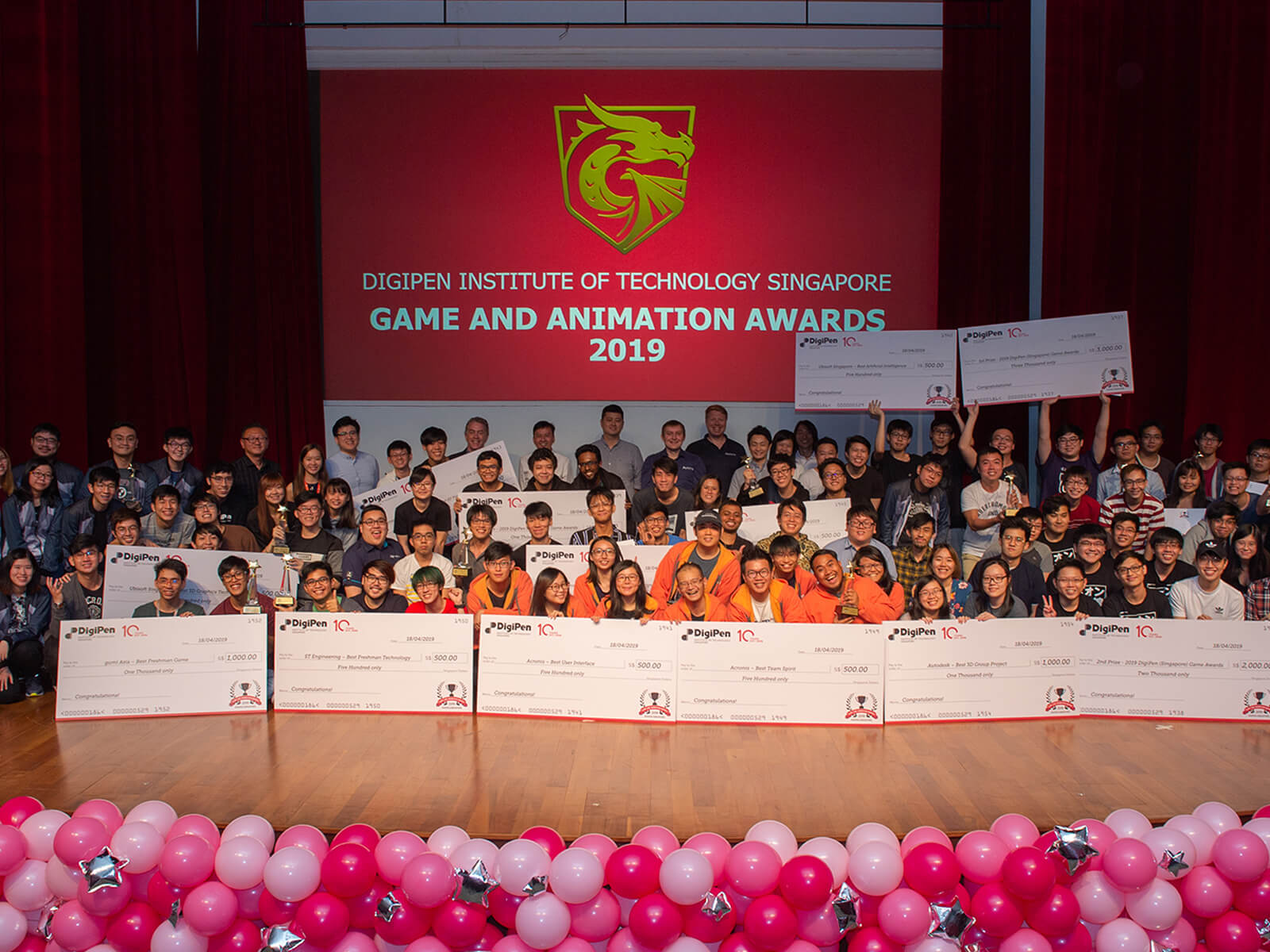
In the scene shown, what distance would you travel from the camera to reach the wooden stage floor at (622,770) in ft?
12.3

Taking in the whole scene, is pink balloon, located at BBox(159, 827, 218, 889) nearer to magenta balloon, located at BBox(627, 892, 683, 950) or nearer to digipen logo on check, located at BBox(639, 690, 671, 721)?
magenta balloon, located at BBox(627, 892, 683, 950)

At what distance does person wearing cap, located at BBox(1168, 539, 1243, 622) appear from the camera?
16.1ft

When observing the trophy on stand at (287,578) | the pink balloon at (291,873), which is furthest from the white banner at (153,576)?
the pink balloon at (291,873)

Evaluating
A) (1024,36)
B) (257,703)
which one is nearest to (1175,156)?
(1024,36)

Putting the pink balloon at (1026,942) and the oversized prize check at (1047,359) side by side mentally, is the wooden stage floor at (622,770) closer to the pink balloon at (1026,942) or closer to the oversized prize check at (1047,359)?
the pink balloon at (1026,942)

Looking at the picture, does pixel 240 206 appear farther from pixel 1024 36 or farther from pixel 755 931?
pixel 755 931

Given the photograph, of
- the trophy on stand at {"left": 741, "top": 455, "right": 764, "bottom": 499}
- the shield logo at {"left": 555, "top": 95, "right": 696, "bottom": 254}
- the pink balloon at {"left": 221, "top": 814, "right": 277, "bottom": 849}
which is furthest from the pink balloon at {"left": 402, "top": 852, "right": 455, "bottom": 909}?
the shield logo at {"left": 555, "top": 95, "right": 696, "bottom": 254}

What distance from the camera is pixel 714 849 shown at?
325cm

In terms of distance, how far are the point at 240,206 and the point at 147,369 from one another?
1508mm

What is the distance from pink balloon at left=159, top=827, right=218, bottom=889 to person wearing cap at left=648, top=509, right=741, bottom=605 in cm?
252

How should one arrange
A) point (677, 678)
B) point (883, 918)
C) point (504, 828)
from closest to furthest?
point (883, 918) → point (504, 828) → point (677, 678)

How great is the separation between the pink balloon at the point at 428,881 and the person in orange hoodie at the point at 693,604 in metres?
1.80

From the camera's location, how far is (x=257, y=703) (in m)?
4.83

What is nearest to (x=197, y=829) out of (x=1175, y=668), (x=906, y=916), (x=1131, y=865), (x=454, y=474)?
(x=906, y=916)
